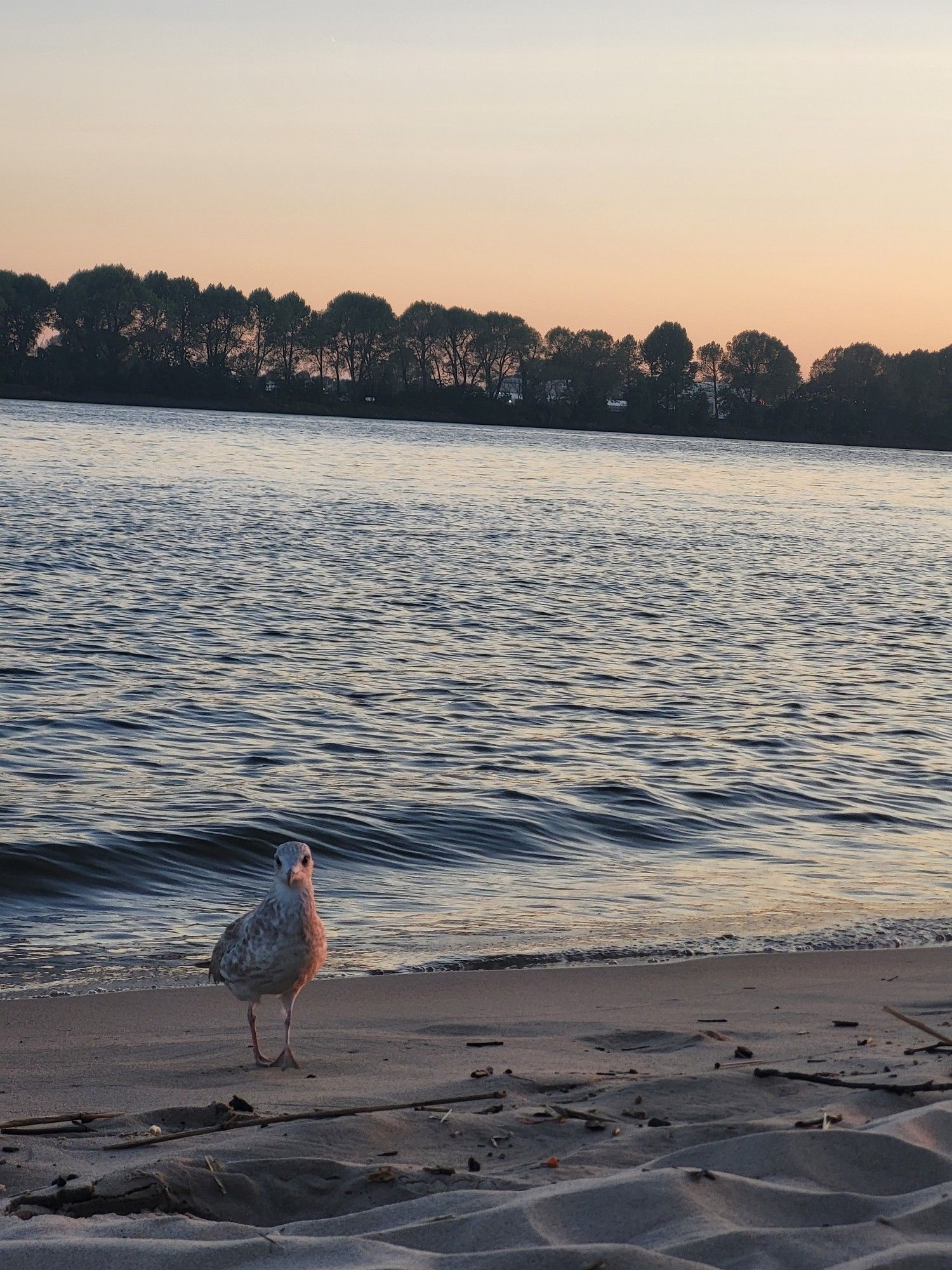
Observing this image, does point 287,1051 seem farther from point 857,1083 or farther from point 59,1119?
point 857,1083

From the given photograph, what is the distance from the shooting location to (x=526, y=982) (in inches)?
273

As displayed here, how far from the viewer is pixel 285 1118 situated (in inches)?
174

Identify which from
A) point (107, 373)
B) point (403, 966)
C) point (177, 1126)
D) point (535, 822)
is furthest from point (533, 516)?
point (107, 373)

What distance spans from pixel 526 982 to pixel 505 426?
140 m

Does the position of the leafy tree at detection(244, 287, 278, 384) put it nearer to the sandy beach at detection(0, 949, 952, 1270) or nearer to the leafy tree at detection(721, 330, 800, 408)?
the leafy tree at detection(721, 330, 800, 408)

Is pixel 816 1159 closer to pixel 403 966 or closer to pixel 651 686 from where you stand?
pixel 403 966

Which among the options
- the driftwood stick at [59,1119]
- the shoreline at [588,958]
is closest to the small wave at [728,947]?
the shoreline at [588,958]

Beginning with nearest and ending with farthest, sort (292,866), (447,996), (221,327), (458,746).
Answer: (292,866), (447,996), (458,746), (221,327)

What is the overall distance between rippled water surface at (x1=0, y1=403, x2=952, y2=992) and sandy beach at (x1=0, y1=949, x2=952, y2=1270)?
1.22m

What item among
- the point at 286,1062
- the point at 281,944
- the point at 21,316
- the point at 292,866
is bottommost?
the point at 286,1062

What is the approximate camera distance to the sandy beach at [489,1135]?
10.7ft

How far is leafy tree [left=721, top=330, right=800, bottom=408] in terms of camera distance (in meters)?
147

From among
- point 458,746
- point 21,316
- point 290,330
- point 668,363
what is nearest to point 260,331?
point 290,330

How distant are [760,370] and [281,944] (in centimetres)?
15031
